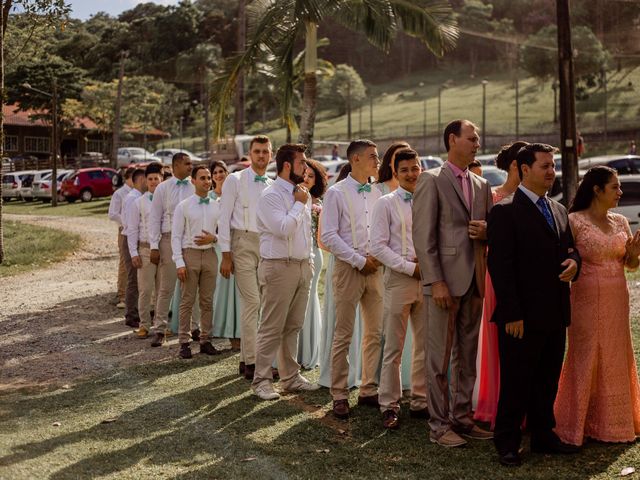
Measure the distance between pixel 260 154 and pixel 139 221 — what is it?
3786mm

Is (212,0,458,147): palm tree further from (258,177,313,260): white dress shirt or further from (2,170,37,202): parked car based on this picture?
(2,170,37,202): parked car

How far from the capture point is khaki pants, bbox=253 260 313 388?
8.46 meters

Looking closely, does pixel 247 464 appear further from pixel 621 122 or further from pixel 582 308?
pixel 621 122

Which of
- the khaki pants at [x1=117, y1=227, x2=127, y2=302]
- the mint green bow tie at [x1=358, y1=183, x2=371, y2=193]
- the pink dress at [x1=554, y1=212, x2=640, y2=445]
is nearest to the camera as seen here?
the pink dress at [x1=554, y1=212, x2=640, y2=445]

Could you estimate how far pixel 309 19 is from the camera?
17922 mm

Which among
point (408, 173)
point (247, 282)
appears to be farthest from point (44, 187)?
point (408, 173)

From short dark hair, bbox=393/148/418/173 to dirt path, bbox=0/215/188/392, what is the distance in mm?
4242

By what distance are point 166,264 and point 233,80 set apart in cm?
795

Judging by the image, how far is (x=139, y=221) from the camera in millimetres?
12742

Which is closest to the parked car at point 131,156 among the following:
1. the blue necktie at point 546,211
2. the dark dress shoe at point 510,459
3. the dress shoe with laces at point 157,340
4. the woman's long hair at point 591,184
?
the dress shoe with laces at point 157,340

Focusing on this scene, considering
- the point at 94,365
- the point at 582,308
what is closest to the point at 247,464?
the point at 582,308

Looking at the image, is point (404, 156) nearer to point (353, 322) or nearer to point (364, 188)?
point (364, 188)

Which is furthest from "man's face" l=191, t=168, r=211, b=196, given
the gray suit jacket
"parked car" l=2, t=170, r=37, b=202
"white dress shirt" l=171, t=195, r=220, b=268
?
"parked car" l=2, t=170, r=37, b=202

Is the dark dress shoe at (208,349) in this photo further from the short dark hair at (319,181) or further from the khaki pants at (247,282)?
the short dark hair at (319,181)
